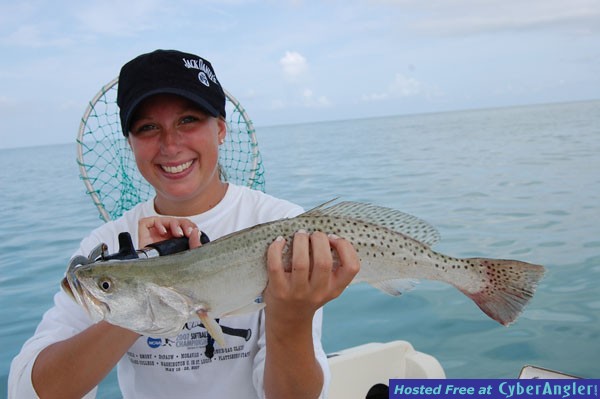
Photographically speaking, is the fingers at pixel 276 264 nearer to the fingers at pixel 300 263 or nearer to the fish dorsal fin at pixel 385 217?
the fingers at pixel 300 263

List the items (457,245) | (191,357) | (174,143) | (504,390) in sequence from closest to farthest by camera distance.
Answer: (174,143) → (191,357) → (504,390) → (457,245)

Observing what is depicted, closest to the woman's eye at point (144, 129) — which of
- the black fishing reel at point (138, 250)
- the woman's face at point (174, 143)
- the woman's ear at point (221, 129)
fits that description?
the woman's face at point (174, 143)

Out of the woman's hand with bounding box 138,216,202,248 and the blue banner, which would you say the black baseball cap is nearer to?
the woman's hand with bounding box 138,216,202,248

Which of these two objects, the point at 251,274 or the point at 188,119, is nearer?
the point at 251,274

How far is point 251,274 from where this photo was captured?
214cm

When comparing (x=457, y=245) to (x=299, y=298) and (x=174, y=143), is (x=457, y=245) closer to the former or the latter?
(x=174, y=143)

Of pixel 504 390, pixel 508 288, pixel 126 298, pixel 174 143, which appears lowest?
pixel 504 390

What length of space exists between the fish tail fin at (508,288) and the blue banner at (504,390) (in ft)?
2.47

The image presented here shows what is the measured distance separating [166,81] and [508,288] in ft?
5.50

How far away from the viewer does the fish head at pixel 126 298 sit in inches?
77.7

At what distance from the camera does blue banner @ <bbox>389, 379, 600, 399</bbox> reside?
2.84 metres

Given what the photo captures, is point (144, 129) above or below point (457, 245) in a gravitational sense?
above

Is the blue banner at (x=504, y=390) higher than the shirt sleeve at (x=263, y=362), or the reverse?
the shirt sleeve at (x=263, y=362)

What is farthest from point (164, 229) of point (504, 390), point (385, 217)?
point (504, 390)
